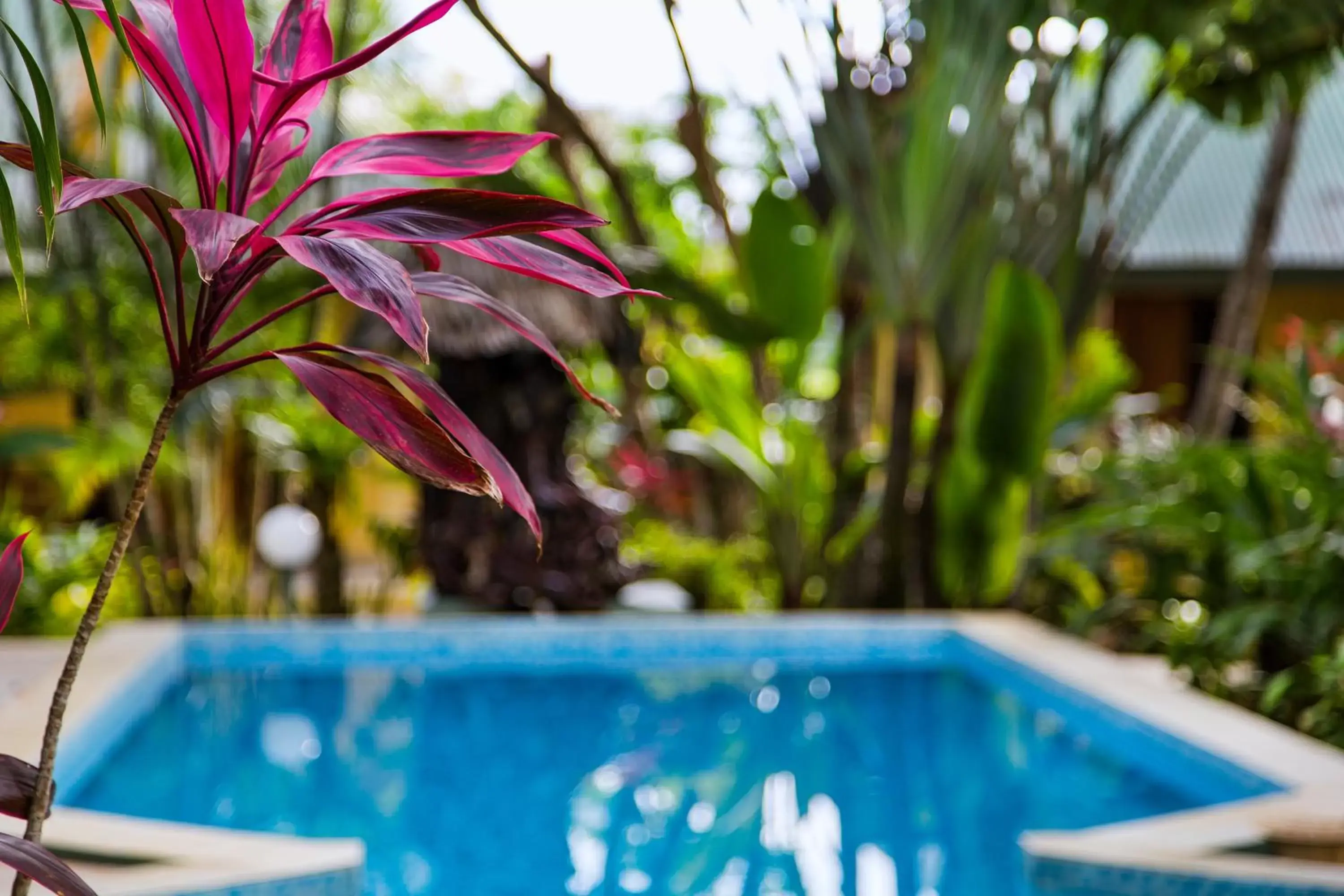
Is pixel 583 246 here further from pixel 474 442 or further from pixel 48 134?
pixel 48 134

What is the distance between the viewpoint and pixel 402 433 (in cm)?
142

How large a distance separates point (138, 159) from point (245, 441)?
3667 millimetres

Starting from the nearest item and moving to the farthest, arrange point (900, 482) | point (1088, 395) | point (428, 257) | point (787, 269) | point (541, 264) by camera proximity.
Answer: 1. point (541, 264)
2. point (428, 257)
3. point (900, 482)
4. point (787, 269)
5. point (1088, 395)

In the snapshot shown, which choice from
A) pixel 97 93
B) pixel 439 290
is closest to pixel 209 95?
pixel 97 93

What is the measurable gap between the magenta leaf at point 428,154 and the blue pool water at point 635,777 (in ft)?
6.76

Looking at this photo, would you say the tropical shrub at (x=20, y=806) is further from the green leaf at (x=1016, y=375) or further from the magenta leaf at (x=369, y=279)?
the green leaf at (x=1016, y=375)

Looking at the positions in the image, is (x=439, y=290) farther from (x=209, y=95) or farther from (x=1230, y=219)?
(x=1230, y=219)

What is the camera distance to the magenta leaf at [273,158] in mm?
1514

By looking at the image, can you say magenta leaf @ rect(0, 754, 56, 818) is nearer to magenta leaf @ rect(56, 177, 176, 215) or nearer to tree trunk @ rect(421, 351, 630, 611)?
magenta leaf @ rect(56, 177, 176, 215)

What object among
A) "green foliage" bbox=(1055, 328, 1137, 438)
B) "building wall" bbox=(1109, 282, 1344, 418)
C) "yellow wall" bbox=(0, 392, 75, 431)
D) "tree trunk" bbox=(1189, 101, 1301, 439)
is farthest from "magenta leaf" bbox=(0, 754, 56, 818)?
"building wall" bbox=(1109, 282, 1344, 418)

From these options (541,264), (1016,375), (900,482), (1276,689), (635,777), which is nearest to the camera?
(541,264)

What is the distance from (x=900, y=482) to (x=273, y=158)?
16.3 ft

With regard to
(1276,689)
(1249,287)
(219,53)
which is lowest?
(1276,689)

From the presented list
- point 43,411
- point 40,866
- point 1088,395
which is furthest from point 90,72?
point 43,411
